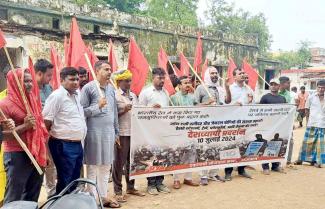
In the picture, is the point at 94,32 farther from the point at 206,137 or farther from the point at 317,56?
the point at 317,56

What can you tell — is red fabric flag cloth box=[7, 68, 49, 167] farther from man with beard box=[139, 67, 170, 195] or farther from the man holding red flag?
man with beard box=[139, 67, 170, 195]

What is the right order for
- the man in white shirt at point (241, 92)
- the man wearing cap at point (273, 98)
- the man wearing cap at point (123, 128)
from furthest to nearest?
the man wearing cap at point (273, 98), the man in white shirt at point (241, 92), the man wearing cap at point (123, 128)

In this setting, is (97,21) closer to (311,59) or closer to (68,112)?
(68,112)

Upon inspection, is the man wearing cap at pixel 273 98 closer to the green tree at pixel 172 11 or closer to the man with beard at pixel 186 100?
the man with beard at pixel 186 100

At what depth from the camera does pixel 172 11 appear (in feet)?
132

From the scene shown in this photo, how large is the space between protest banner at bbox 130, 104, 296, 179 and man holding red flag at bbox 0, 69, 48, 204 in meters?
1.80

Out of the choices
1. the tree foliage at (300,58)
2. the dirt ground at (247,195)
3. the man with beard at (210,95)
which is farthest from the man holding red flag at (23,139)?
the tree foliage at (300,58)

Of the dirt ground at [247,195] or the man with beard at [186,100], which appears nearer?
the dirt ground at [247,195]

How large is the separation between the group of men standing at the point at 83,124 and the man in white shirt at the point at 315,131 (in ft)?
5.79

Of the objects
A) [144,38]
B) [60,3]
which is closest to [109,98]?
[60,3]

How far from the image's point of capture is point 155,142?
18.4 feet

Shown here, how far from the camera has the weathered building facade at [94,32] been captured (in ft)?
39.0

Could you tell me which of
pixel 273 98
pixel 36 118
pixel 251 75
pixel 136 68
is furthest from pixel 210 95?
pixel 251 75

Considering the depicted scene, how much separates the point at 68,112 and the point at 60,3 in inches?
397
